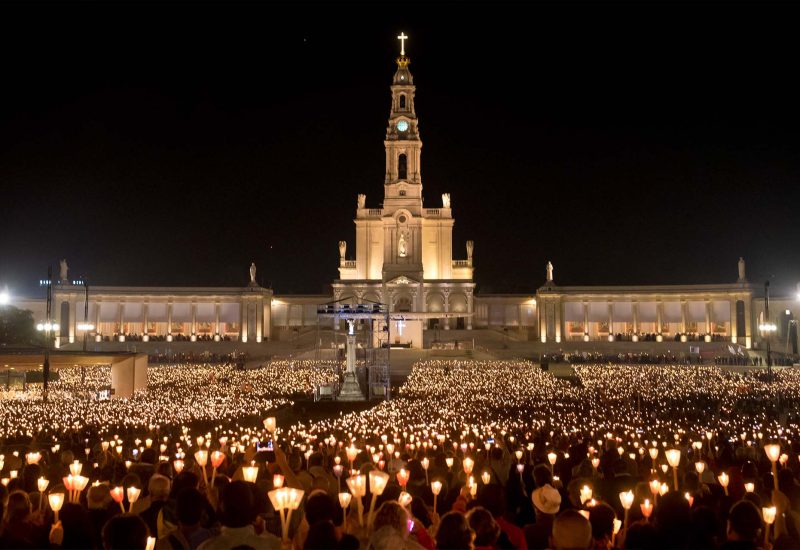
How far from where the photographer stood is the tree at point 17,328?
59.3 metres

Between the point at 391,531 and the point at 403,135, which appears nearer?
the point at 391,531

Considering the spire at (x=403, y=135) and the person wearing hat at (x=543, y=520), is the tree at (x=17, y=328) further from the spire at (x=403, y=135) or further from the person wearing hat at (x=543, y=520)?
the person wearing hat at (x=543, y=520)

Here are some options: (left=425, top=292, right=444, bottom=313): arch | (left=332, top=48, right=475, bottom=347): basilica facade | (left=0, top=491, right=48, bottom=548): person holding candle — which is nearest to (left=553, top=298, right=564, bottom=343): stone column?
(left=332, top=48, right=475, bottom=347): basilica facade

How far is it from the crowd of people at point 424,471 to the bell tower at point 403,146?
48.0 m

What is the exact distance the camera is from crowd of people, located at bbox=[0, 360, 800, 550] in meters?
7.05

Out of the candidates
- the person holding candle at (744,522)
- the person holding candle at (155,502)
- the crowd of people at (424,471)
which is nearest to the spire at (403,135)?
the crowd of people at (424,471)

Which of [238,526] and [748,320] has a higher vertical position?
[748,320]

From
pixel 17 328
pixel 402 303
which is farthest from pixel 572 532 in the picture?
pixel 402 303

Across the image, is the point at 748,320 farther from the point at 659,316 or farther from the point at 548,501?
the point at 548,501

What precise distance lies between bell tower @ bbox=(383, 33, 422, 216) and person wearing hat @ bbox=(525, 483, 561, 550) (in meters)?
74.5

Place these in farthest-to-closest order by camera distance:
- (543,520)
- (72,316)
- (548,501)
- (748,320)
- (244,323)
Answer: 1. (244,323)
2. (72,316)
3. (748,320)
4. (548,501)
5. (543,520)

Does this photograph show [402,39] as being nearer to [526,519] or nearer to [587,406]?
[587,406]

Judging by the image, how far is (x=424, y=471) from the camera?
11.7m

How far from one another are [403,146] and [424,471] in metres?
73.4
